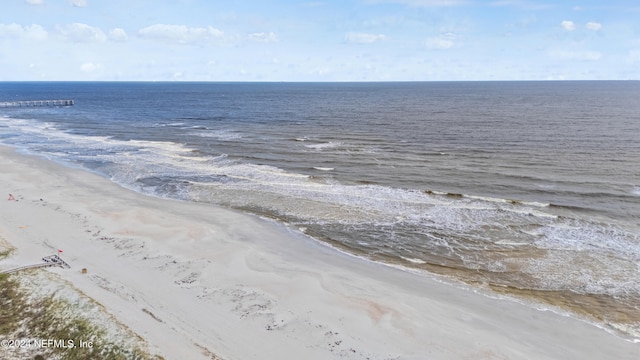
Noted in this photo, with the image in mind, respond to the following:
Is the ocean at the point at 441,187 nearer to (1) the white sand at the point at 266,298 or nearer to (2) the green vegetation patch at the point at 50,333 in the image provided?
(1) the white sand at the point at 266,298

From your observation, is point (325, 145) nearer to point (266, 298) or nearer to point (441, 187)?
point (441, 187)

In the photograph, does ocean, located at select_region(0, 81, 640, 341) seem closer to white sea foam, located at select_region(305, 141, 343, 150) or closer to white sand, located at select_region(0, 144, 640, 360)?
white sea foam, located at select_region(305, 141, 343, 150)

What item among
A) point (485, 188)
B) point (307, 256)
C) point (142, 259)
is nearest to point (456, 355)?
point (307, 256)

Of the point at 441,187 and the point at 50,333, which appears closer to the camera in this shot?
the point at 50,333

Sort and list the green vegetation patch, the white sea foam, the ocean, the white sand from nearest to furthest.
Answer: the green vegetation patch
the white sand
the ocean
the white sea foam

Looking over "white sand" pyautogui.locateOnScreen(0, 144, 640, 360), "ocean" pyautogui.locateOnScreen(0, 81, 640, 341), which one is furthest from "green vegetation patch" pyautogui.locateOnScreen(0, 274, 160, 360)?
"ocean" pyautogui.locateOnScreen(0, 81, 640, 341)

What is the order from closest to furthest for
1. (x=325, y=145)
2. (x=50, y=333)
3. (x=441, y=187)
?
(x=50, y=333) < (x=441, y=187) < (x=325, y=145)

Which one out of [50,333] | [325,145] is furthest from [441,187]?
[50,333]
